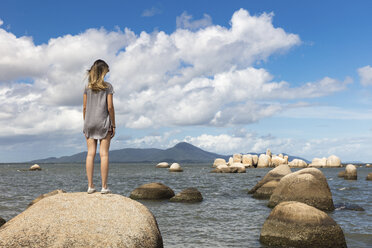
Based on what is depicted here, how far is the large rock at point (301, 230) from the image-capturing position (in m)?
10.7

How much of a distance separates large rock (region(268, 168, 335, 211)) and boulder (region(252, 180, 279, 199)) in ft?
16.3

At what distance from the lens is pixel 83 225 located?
698 centimetres

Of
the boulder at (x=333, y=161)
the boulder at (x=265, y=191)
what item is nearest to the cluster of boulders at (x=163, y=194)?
the boulder at (x=265, y=191)

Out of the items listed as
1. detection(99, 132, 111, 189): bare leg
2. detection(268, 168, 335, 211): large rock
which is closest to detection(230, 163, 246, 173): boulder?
detection(268, 168, 335, 211): large rock

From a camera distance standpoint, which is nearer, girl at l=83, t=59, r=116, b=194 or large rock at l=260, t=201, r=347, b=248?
girl at l=83, t=59, r=116, b=194

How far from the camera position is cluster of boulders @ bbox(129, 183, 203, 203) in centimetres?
2135

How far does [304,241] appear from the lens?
10.7 m

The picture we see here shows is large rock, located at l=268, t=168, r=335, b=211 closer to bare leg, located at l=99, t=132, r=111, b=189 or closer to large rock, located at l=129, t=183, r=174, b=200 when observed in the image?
large rock, located at l=129, t=183, r=174, b=200

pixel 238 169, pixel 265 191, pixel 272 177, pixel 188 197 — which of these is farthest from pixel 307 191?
pixel 238 169

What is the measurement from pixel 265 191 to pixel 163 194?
6766 mm

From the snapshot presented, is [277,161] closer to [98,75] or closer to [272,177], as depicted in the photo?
[272,177]

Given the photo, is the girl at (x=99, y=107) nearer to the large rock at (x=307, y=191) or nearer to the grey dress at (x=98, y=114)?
the grey dress at (x=98, y=114)

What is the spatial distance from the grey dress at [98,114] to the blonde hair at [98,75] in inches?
4.4

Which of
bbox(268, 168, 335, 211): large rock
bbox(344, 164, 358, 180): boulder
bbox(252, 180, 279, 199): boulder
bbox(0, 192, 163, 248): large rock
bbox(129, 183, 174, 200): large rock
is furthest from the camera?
bbox(344, 164, 358, 180): boulder
